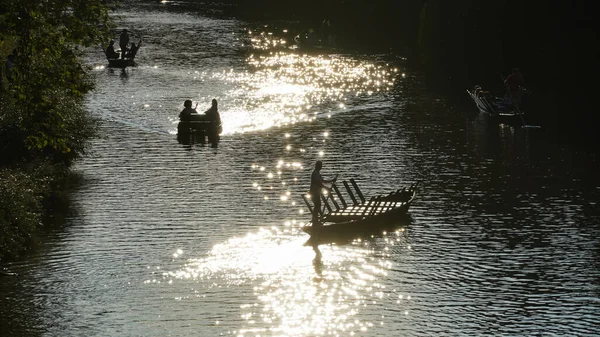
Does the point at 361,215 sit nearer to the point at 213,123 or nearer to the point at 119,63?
the point at 213,123

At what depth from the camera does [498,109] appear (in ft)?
176

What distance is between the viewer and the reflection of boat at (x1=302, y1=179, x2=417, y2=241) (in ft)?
100

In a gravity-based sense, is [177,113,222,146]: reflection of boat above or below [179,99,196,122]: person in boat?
below

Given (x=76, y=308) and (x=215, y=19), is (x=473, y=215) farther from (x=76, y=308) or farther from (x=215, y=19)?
(x=215, y=19)

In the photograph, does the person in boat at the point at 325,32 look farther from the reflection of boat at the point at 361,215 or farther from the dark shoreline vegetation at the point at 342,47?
the reflection of boat at the point at 361,215

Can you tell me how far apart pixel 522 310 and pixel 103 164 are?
19.6m

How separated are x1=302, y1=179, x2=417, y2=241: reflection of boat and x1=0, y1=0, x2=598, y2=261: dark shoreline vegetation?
7.34 metres

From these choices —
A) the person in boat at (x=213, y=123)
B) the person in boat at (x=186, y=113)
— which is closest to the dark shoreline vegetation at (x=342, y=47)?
the person in boat at (x=186, y=113)

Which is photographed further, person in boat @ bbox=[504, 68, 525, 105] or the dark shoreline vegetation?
person in boat @ bbox=[504, 68, 525, 105]

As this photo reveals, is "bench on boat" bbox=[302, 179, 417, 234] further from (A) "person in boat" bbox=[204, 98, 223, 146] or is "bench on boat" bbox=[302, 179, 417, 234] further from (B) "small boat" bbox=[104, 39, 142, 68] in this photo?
(B) "small boat" bbox=[104, 39, 142, 68]

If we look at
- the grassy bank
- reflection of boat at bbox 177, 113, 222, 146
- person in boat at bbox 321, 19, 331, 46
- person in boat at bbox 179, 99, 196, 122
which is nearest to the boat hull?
the grassy bank

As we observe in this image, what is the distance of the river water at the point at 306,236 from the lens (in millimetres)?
25016

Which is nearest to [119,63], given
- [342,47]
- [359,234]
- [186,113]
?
[342,47]

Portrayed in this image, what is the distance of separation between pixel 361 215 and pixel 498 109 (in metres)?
23.5
